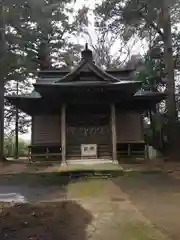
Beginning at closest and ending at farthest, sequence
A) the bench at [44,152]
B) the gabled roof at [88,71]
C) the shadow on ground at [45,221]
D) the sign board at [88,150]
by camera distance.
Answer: the shadow on ground at [45,221] → the gabled roof at [88,71] → the sign board at [88,150] → the bench at [44,152]

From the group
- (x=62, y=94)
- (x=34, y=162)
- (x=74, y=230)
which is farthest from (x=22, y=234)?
(x=34, y=162)

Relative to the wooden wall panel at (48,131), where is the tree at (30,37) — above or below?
above

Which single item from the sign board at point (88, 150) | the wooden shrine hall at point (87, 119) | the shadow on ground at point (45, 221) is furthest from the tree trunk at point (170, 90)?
the shadow on ground at point (45, 221)

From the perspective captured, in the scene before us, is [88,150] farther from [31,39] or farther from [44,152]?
[31,39]

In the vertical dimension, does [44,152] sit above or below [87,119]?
below

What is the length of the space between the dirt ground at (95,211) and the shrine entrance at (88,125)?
632 centimetres

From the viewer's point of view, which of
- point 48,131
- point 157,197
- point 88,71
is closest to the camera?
Result: point 157,197

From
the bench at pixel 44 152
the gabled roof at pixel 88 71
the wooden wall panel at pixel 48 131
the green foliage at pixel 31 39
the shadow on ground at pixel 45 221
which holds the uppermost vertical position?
the green foliage at pixel 31 39

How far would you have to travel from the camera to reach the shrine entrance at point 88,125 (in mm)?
16578

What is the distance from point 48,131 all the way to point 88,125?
2.22 meters

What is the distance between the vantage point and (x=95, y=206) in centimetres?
644

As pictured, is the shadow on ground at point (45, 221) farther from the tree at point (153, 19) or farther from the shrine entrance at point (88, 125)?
the tree at point (153, 19)

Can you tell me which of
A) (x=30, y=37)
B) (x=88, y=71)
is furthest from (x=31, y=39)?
(x=88, y=71)

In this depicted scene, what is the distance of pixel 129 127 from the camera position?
17.0 m
